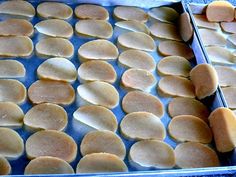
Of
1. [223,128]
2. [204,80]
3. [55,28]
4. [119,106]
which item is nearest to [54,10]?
[55,28]

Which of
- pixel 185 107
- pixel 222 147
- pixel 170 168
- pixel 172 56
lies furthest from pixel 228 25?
pixel 170 168

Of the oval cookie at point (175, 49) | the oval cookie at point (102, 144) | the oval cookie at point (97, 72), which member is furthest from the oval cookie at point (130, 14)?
the oval cookie at point (102, 144)

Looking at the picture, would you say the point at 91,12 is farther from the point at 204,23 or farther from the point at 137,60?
the point at 204,23

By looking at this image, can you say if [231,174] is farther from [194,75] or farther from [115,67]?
[115,67]

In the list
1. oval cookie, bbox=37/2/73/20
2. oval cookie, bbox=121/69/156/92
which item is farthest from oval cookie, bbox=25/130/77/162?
oval cookie, bbox=37/2/73/20

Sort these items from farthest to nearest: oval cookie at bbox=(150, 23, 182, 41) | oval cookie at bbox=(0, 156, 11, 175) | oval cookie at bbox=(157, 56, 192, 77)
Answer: oval cookie at bbox=(150, 23, 182, 41) → oval cookie at bbox=(157, 56, 192, 77) → oval cookie at bbox=(0, 156, 11, 175)

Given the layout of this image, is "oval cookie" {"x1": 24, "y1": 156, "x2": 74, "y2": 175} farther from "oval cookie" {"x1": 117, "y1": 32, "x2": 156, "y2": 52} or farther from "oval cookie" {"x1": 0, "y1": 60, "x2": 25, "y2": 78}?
"oval cookie" {"x1": 117, "y1": 32, "x2": 156, "y2": 52}
